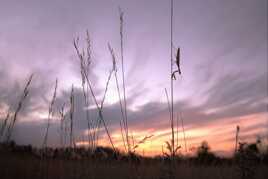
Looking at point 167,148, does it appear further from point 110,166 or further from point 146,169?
point 146,169

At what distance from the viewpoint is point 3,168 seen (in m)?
5.01

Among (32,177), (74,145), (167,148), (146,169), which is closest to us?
(167,148)

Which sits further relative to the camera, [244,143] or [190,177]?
[190,177]

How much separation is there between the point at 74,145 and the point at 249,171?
78.8 inches

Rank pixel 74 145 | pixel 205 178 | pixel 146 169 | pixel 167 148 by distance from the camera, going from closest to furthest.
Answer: pixel 167 148 < pixel 74 145 < pixel 205 178 < pixel 146 169

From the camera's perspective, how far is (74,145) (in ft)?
12.3

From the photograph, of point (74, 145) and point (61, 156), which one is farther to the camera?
point (61, 156)

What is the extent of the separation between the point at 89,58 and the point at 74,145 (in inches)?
46.4

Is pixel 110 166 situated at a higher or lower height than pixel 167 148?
lower

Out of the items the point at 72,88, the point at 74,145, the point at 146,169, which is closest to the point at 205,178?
the point at 146,169

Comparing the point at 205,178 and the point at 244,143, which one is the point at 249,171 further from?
the point at 205,178

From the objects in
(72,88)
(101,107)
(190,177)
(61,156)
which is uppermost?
(72,88)

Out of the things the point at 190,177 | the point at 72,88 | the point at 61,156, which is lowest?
the point at 190,177

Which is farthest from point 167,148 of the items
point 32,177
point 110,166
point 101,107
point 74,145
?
point 110,166
